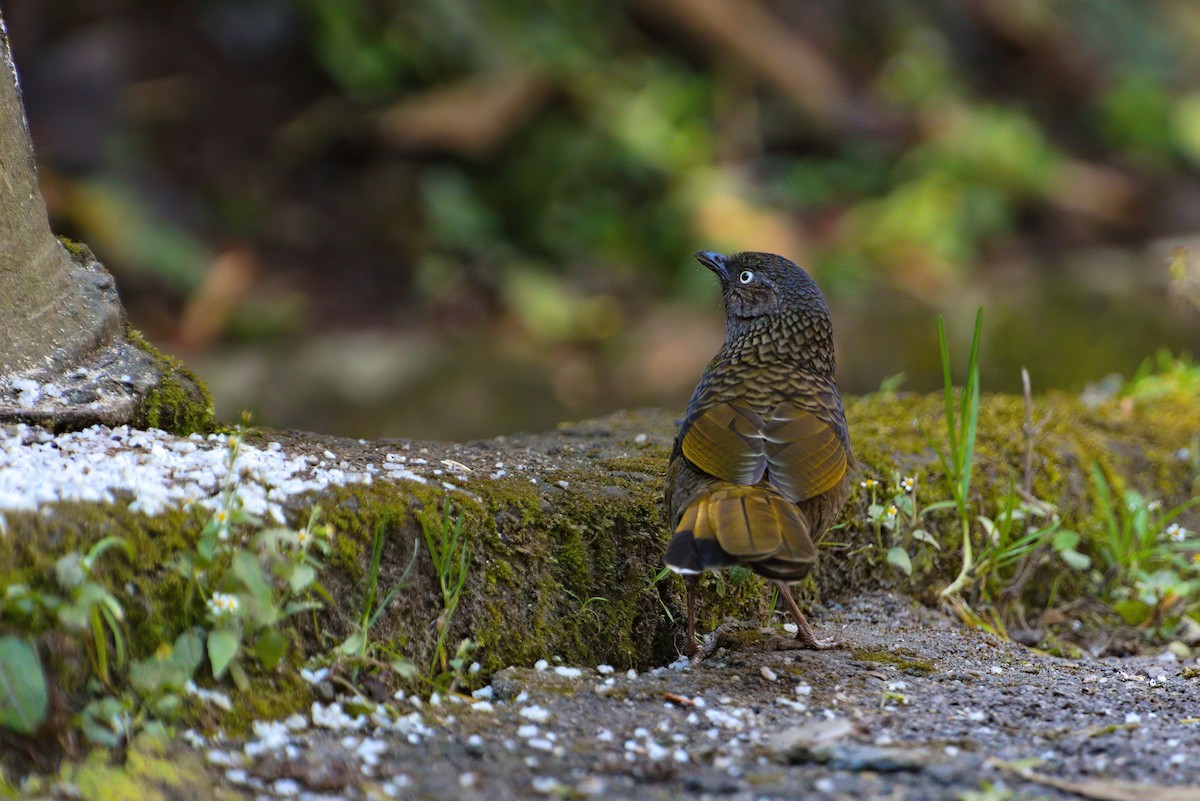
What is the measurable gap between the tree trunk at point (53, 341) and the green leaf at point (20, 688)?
3.19ft

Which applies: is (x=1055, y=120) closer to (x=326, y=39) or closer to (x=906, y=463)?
(x=326, y=39)

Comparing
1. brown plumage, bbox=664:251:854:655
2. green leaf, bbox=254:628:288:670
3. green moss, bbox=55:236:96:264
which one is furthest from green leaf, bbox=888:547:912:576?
green moss, bbox=55:236:96:264

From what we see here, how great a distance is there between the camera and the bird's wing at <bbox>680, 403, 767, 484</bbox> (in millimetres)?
3121

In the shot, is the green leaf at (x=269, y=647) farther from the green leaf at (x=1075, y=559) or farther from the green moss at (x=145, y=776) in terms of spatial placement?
the green leaf at (x=1075, y=559)

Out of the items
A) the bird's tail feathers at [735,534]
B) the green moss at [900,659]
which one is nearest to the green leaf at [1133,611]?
the green moss at [900,659]

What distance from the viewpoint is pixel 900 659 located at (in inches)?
126

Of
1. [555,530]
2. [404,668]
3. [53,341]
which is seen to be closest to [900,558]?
[555,530]

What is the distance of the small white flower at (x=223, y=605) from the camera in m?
2.35

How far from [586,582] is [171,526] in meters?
1.12

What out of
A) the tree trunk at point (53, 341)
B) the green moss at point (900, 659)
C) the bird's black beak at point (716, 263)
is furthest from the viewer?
the bird's black beak at point (716, 263)

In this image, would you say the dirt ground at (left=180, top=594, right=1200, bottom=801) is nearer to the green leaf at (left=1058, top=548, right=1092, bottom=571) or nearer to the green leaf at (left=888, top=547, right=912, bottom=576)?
the green leaf at (left=888, top=547, right=912, bottom=576)

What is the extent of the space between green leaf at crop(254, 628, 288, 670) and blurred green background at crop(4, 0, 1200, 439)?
167 inches

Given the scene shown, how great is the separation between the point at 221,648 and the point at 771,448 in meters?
1.52

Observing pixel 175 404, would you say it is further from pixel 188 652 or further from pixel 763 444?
pixel 763 444
